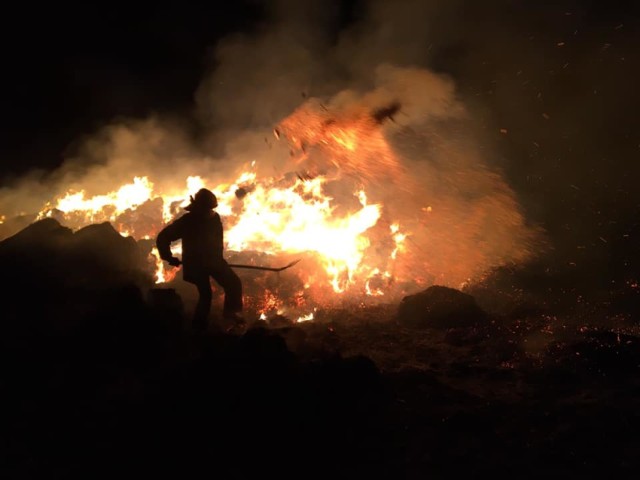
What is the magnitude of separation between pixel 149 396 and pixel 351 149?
29.9ft

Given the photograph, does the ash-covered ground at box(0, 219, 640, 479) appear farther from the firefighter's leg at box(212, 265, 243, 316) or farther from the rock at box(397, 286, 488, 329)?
the firefighter's leg at box(212, 265, 243, 316)

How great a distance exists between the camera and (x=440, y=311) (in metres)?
7.11

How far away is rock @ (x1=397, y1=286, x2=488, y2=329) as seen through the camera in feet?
22.9

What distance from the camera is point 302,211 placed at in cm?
1131

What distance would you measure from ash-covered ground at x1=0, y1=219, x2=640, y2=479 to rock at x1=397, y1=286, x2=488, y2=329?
2.98 feet

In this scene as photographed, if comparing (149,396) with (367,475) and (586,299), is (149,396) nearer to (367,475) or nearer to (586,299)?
(367,475)

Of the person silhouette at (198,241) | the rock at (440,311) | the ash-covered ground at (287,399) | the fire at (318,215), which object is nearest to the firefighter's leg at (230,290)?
the person silhouette at (198,241)

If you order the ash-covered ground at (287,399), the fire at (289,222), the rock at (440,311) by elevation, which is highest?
the fire at (289,222)

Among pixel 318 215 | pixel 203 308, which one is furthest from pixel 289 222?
pixel 203 308

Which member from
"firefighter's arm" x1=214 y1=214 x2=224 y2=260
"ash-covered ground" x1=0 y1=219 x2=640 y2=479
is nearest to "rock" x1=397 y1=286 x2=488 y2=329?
"ash-covered ground" x1=0 y1=219 x2=640 y2=479

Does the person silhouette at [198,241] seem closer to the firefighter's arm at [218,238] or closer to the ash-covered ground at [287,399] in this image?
the firefighter's arm at [218,238]

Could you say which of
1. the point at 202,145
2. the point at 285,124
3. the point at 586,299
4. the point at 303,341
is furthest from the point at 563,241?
the point at 202,145

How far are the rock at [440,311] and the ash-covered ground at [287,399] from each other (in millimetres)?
907

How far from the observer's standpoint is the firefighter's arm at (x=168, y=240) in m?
5.92
